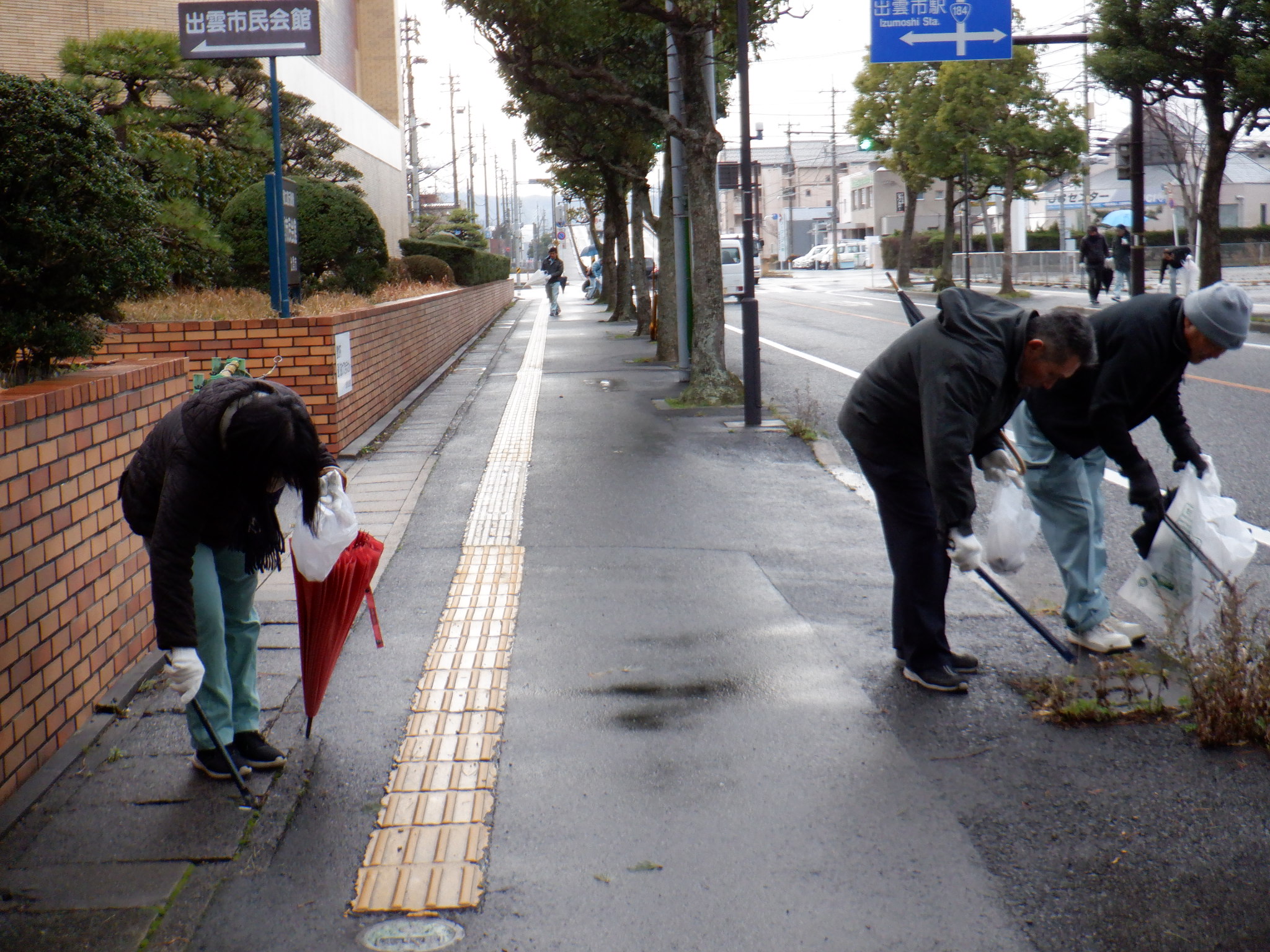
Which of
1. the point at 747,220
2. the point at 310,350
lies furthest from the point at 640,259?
the point at 310,350

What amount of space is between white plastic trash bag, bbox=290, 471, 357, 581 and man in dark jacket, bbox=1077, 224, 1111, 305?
26839 millimetres

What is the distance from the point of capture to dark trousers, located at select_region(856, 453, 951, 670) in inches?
184

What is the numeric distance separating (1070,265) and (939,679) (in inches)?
1614

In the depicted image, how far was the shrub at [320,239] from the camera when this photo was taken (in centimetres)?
1268

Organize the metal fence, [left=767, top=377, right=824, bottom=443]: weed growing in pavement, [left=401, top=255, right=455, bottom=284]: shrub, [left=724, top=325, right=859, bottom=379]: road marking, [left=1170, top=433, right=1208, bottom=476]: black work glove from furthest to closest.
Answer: the metal fence → [left=401, top=255, right=455, bottom=284]: shrub → [left=724, top=325, right=859, bottom=379]: road marking → [left=767, top=377, right=824, bottom=443]: weed growing in pavement → [left=1170, top=433, right=1208, bottom=476]: black work glove

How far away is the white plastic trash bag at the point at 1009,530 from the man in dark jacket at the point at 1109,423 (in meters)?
0.47

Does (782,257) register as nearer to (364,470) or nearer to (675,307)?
(675,307)

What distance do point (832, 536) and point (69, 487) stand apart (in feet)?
14.3

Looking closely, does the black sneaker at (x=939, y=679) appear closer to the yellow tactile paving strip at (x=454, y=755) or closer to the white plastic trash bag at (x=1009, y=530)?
the white plastic trash bag at (x=1009, y=530)

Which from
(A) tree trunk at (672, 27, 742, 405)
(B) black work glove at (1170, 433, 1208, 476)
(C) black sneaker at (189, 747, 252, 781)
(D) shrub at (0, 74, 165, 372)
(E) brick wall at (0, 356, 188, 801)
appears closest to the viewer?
(E) brick wall at (0, 356, 188, 801)

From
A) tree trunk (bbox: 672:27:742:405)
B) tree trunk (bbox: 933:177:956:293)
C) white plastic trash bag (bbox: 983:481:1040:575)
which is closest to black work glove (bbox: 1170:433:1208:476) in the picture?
white plastic trash bag (bbox: 983:481:1040:575)

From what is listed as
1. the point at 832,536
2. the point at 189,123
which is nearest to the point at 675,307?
the point at 189,123

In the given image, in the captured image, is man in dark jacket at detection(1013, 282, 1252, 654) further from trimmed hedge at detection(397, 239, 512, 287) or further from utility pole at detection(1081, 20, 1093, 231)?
trimmed hedge at detection(397, 239, 512, 287)

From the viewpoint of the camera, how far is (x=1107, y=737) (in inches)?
164
